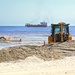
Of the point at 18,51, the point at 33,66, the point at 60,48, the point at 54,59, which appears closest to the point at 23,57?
the point at 18,51

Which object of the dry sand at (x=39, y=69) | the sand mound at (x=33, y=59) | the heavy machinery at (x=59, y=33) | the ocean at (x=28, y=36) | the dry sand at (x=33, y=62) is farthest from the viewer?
the ocean at (x=28, y=36)

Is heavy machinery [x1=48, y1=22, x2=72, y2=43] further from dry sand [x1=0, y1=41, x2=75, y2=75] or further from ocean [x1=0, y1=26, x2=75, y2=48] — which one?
ocean [x1=0, y1=26, x2=75, y2=48]

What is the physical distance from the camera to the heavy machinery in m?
26.4

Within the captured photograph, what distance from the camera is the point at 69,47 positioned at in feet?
78.8

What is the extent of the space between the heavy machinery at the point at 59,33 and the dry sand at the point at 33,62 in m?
3.80

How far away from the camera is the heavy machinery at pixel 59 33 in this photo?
26353mm

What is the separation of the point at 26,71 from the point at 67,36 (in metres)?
14.4

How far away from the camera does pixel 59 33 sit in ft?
86.3

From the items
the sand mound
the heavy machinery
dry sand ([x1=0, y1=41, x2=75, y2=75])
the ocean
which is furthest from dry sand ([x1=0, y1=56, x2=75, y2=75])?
the ocean

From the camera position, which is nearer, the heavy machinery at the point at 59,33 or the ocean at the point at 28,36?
the heavy machinery at the point at 59,33

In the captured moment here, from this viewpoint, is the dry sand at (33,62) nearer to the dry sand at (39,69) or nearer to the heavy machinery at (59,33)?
the dry sand at (39,69)

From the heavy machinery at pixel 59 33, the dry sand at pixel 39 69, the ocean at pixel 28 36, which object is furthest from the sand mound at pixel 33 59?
the ocean at pixel 28 36

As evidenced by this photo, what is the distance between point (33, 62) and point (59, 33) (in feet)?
35.6

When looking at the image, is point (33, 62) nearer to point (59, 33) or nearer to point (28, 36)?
point (59, 33)
